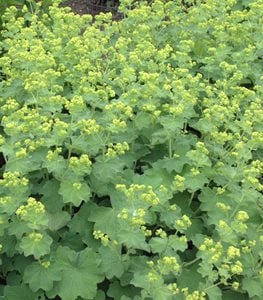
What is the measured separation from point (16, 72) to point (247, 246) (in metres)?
1.82

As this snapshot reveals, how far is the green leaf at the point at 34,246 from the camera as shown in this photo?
2592 mm

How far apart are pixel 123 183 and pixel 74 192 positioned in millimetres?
358

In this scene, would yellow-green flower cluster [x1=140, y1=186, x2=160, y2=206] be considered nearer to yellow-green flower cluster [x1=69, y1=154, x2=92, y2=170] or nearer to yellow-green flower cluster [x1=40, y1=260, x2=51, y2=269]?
yellow-green flower cluster [x1=69, y1=154, x2=92, y2=170]

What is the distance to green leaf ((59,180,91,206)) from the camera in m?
2.80

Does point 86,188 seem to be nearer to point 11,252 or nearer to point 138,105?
point 11,252

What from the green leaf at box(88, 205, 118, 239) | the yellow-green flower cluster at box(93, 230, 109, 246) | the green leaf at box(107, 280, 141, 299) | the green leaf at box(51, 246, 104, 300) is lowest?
the green leaf at box(107, 280, 141, 299)

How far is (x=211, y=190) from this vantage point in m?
3.13

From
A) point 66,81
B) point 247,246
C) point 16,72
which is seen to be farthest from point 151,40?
point 247,246

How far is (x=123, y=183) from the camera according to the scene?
121 inches

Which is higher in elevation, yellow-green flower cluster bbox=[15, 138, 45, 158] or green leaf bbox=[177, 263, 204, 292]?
yellow-green flower cluster bbox=[15, 138, 45, 158]

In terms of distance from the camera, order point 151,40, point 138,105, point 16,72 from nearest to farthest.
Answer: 1. point 138,105
2. point 16,72
3. point 151,40

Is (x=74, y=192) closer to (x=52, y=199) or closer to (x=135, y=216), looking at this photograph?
(x=52, y=199)

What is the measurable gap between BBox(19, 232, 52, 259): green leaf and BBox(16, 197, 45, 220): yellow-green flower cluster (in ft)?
0.34

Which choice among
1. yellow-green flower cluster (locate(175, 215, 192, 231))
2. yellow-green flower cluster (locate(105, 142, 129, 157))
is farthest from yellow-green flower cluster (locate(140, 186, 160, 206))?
yellow-green flower cluster (locate(105, 142, 129, 157))
